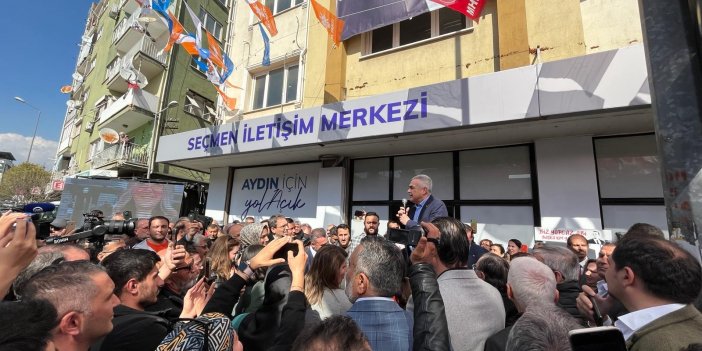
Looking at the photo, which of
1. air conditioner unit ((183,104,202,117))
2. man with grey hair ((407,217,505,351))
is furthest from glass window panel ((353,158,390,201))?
air conditioner unit ((183,104,202,117))

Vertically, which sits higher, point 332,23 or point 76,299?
point 332,23

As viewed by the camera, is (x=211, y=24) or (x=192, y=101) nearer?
(x=192, y=101)

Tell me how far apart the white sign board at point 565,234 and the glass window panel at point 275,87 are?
8.25 metres

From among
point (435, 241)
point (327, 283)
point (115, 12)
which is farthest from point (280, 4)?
point (115, 12)

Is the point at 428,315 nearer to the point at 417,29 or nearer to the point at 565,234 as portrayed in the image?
the point at 565,234

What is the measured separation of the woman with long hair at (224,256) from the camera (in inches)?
134

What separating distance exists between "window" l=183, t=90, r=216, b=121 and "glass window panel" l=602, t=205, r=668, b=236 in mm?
18636

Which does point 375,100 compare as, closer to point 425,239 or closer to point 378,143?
point 378,143

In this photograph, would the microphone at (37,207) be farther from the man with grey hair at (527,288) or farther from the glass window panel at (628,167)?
the glass window panel at (628,167)

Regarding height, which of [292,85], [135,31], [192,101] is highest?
[135,31]

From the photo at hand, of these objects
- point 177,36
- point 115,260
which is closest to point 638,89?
point 115,260

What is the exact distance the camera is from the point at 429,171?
320 inches

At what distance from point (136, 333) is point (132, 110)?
1785 centimetres

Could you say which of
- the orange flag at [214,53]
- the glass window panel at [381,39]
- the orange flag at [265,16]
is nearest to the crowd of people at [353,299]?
the glass window panel at [381,39]
